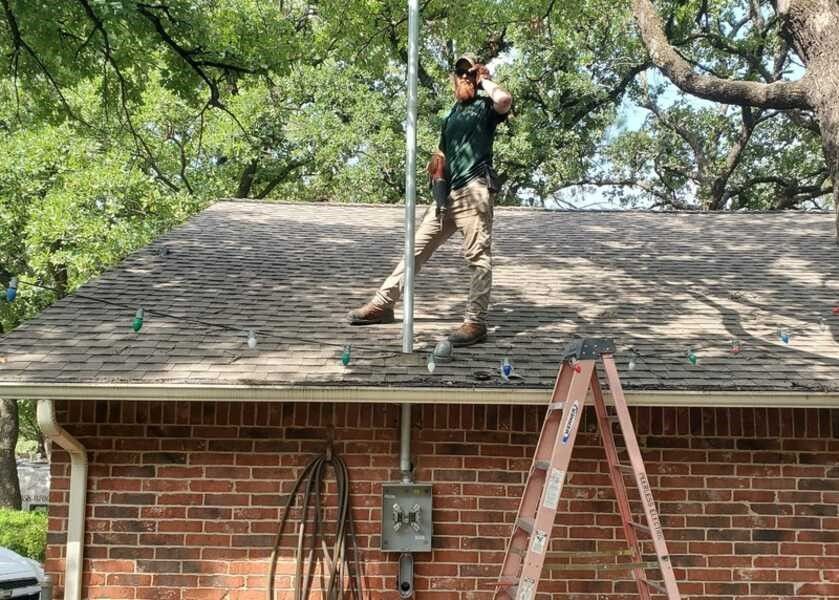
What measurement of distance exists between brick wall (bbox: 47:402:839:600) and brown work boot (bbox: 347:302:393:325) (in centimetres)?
77

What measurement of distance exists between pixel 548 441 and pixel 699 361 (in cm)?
148

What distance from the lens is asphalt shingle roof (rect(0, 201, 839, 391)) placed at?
4617 millimetres

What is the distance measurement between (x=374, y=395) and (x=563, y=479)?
1.21 meters

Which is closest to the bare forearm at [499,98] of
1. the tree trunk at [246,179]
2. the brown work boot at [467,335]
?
the brown work boot at [467,335]

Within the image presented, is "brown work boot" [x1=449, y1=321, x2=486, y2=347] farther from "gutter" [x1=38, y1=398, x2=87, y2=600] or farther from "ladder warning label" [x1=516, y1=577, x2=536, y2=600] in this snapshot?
"gutter" [x1=38, y1=398, x2=87, y2=600]

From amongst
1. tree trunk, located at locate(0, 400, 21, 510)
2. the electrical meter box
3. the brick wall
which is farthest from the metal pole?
tree trunk, located at locate(0, 400, 21, 510)

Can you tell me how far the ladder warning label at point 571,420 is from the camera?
375 cm

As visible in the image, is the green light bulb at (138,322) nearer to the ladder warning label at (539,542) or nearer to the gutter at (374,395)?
the gutter at (374,395)

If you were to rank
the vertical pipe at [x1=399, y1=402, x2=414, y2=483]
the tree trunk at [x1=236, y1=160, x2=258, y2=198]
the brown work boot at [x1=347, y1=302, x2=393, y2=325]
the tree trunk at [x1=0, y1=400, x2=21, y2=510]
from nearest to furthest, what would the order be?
1. the vertical pipe at [x1=399, y1=402, x2=414, y2=483]
2. the brown work boot at [x1=347, y1=302, x2=393, y2=325]
3. the tree trunk at [x1=0, y1=400, x2=21, y2=510]
4. the tree trunk at [x1=236, y1=160, x2=258, y2=198]

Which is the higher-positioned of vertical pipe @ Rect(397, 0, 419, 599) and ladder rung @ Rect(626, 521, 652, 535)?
vertical pipe @ Rect(397, 0, 419, 599)

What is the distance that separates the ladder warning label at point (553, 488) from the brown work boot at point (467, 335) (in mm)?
1433

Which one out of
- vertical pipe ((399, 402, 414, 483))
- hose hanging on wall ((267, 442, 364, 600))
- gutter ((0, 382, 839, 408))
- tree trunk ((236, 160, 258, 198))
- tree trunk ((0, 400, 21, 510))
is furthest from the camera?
tree trunk ((236, 160, 258, 198))

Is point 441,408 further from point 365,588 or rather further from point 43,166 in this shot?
point 43,166

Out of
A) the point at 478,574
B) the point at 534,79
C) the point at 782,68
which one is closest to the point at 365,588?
the point at 478,574
